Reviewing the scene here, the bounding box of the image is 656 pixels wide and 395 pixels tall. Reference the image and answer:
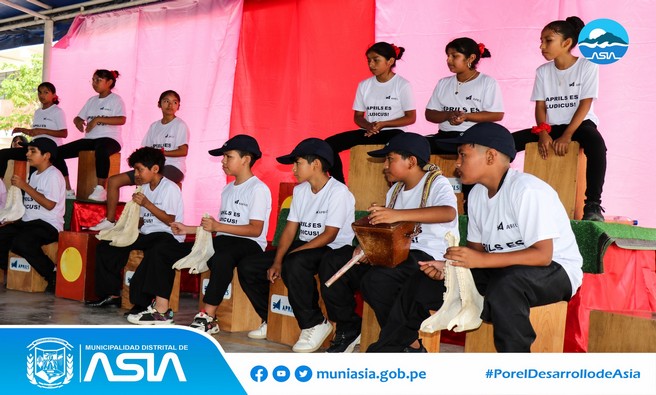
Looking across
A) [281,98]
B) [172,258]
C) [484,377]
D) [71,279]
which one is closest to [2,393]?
[484,377]

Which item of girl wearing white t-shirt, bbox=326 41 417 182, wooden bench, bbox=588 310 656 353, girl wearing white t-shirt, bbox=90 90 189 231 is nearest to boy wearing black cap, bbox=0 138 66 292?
girl wearing white t-shirt, bbox=90 90 189 231

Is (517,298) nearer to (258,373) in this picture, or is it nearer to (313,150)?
(258,373)

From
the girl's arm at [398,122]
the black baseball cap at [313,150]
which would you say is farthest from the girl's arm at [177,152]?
the black baseball cap at [313,150]

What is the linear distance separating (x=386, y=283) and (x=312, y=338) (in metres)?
0.76

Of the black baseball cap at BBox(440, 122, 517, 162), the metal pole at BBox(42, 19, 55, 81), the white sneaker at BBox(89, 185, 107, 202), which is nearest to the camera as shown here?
the black baseball cap at BBox(440, 122, 517, 162)

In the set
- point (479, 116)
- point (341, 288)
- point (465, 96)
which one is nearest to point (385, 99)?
point (465, 96)

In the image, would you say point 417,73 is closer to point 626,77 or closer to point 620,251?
point 626,77

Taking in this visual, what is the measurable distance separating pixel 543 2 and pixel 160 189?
3.13 m

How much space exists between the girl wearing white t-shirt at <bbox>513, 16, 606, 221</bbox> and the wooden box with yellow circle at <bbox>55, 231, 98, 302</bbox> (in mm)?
3288

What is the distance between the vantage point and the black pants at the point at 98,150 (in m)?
6.80

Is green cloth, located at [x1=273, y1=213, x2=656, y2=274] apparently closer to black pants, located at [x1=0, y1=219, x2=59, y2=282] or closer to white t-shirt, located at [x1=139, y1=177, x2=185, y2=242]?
white t-shirt, located at [x1=139, y1=177, x2=185, y2=242]

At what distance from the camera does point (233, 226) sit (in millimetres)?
4516

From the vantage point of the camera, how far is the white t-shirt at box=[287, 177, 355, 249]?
4133 mm

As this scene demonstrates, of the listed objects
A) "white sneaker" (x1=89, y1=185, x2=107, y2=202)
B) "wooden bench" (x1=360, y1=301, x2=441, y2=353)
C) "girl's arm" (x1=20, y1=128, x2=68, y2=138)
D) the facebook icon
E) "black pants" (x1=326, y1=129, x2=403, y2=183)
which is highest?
"girl's arm" (x1=20, y1=128, x2=68, y2=138)
